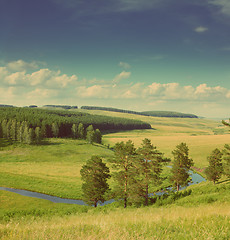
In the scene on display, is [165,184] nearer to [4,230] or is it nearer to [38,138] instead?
[4,230]

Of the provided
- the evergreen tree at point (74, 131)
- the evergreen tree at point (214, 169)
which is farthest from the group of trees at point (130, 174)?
the evergreen tree at point (74, 131)

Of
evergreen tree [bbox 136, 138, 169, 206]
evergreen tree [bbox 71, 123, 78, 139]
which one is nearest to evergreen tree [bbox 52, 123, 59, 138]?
evergreen tree [bbox 71, 123, 78, 139]

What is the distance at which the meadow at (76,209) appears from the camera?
5672 millimetres

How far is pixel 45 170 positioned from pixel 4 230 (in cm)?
6584

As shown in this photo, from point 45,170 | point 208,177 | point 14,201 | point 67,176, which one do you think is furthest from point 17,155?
point 208,177

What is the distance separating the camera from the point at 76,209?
30047mm

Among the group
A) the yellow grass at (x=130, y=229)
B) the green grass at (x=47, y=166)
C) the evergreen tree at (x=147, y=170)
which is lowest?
the green grass at (x=47, y=166)

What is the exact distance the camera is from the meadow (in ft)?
18.6

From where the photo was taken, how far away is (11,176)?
55969mm

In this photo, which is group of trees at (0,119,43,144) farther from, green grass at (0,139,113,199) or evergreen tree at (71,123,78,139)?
evergreen tree at (71,123,78,139)

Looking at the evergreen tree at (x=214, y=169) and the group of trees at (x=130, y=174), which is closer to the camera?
the group of trees at (x=130, y=174)

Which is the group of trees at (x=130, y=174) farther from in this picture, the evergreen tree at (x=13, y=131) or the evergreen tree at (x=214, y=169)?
the evergreen tree at (x=13, y=131)

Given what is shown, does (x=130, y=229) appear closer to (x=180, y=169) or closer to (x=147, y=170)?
(x=147, y=170)

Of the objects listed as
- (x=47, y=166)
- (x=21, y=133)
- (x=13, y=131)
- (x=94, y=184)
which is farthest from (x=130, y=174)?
(x=13, y=131)
